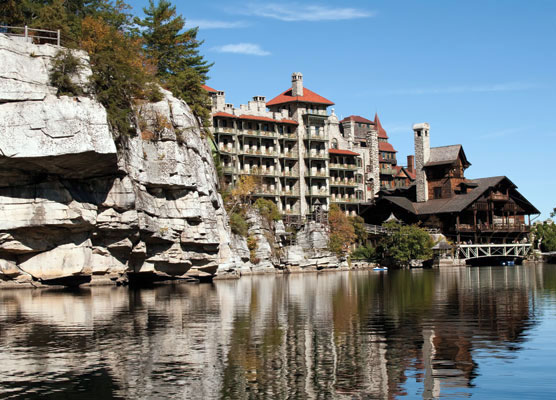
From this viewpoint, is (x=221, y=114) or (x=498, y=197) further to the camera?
(x=498, y=197)

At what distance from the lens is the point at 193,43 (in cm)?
9100

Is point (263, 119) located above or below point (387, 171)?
above

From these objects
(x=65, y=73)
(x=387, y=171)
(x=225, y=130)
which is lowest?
(x=65, y=73)

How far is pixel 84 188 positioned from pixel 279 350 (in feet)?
106

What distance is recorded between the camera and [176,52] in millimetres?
85750

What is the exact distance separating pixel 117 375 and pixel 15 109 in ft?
104

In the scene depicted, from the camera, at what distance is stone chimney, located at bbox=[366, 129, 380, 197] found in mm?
134750

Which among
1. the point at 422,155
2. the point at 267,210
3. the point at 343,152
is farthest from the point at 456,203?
the point at 267,210

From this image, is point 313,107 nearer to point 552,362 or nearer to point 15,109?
point 15,109

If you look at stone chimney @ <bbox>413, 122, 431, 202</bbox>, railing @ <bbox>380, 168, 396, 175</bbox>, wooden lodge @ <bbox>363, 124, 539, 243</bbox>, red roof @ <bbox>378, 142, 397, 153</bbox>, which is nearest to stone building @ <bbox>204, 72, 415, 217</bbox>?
wooden lodge @ <bbox>363, 124, 539, 243</bbox>

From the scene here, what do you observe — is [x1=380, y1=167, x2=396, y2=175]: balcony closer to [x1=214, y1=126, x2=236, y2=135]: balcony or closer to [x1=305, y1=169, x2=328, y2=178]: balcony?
[x1=305, y1=169, x2=328, y2=178]: balcony

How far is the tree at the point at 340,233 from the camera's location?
100750mm

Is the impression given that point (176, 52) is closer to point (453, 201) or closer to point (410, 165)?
point (453, 201)

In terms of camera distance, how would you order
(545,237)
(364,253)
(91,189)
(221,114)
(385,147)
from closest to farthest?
(91,189) → (221,114) → (364,253) → (545,237) → (385,147)
